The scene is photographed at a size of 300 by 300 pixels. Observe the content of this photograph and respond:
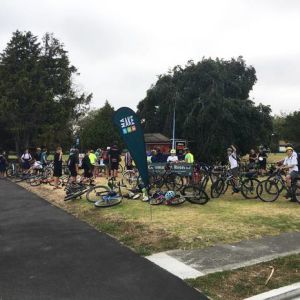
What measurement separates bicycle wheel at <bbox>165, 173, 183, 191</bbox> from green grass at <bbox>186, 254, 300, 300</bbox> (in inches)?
334

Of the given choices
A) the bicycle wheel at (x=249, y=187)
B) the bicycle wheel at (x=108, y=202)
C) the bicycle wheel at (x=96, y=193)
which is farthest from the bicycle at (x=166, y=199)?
the bicycle wheel at (x=249, y=187)

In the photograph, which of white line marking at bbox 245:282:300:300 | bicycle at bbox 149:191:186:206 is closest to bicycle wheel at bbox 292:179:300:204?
bicycle at bbox 149:191:186:206

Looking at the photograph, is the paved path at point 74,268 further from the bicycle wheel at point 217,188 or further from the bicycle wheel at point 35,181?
the bicycle wheel at point 35,181

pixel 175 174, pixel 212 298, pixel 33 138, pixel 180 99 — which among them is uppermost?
pixel 180 99

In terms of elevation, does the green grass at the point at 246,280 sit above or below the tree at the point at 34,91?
below

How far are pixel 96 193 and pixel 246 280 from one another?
8.28 m

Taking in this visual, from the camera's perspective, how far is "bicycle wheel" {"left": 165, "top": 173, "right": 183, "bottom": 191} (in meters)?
15.6

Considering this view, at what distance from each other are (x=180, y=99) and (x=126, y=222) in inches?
1332

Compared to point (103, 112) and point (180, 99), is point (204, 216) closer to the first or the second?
point (180, 99)

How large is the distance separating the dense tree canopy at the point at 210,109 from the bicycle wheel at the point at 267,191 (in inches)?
945

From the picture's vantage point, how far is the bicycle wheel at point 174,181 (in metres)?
15.6

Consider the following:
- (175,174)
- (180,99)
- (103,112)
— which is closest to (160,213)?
(175,174)

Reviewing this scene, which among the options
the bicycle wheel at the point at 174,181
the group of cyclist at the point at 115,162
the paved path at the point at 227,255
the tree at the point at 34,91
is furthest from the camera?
the tree at the point at 34,91

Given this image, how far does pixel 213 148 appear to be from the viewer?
134ft
